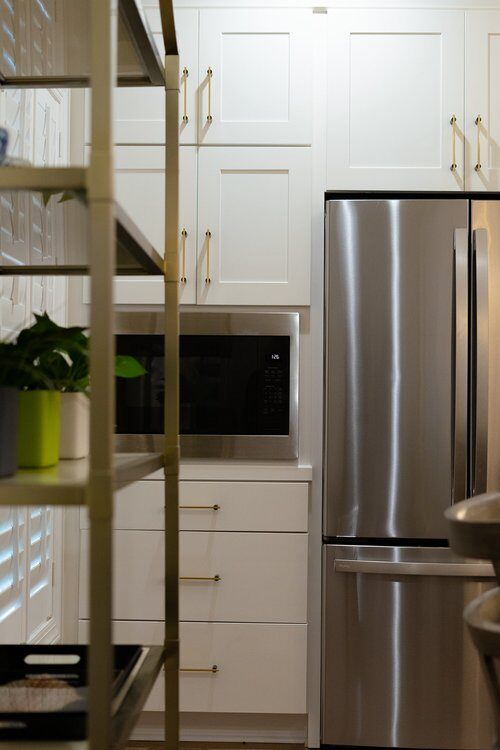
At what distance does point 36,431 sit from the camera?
122 centimetres

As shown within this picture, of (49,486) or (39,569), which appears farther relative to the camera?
(39,569)

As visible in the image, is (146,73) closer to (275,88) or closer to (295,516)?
(275,88)

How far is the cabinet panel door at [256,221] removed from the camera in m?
2.78

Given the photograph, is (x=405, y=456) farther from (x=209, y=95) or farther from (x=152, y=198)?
(x=209, y=95)

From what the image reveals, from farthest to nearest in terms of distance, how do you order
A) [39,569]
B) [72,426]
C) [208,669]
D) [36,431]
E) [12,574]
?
[208,669]
[39,569]
[12,574]
[72,426]
[36,431]

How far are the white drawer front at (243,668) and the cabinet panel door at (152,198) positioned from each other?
1.10 m

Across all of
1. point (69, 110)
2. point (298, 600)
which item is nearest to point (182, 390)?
point (298, 600)

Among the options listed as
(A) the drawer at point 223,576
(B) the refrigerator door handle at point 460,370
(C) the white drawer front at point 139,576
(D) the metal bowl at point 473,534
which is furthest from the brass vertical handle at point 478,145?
(D) the metal bowl at point 473,534

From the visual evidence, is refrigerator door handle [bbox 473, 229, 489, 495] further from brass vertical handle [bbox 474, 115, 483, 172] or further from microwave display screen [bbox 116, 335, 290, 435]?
microwave display screen [bbox 116, 335, 290, 435]

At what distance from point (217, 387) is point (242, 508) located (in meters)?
0.41

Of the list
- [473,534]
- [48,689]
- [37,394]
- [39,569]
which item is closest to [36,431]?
[37,394]

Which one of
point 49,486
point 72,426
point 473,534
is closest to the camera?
point 473,534

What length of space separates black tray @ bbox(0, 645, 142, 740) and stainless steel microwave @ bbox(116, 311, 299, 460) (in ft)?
4.46

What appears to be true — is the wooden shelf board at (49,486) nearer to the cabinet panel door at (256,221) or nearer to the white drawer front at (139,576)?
the white drawer front at (139,576)
